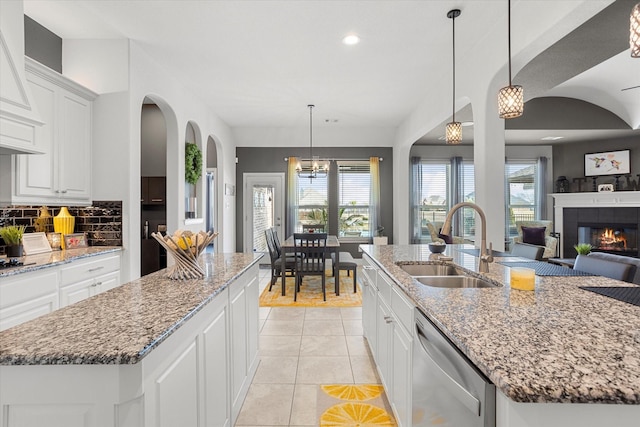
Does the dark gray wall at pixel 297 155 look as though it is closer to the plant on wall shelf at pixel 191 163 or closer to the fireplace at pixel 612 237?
the plant on wall shelf at pixel 191 163

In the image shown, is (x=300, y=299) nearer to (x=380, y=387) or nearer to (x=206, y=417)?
(x=380, y=387)

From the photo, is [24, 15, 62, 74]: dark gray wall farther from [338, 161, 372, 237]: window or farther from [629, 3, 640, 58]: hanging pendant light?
[338, 161, 372, 237]: window

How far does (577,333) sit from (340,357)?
7.19ft

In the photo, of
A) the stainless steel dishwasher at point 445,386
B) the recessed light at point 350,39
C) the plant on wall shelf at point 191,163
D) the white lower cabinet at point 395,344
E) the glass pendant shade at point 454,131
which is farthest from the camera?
the plant on wall shelf at point 191,163

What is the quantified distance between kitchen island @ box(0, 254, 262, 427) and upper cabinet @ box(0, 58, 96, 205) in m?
1.76

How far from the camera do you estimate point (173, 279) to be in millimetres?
1796

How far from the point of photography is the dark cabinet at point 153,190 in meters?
5.05

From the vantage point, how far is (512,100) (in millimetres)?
2111

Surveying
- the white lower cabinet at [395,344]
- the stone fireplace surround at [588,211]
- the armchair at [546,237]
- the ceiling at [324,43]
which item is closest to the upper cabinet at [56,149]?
the ceiling at [324,43]

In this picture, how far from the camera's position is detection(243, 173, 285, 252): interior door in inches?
296

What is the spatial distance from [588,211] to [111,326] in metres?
8.25

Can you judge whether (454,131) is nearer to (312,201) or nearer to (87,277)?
(87,277)

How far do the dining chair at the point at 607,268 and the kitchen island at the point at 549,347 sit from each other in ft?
2.17

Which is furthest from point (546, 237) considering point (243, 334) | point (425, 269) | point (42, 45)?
point (42, 45)
